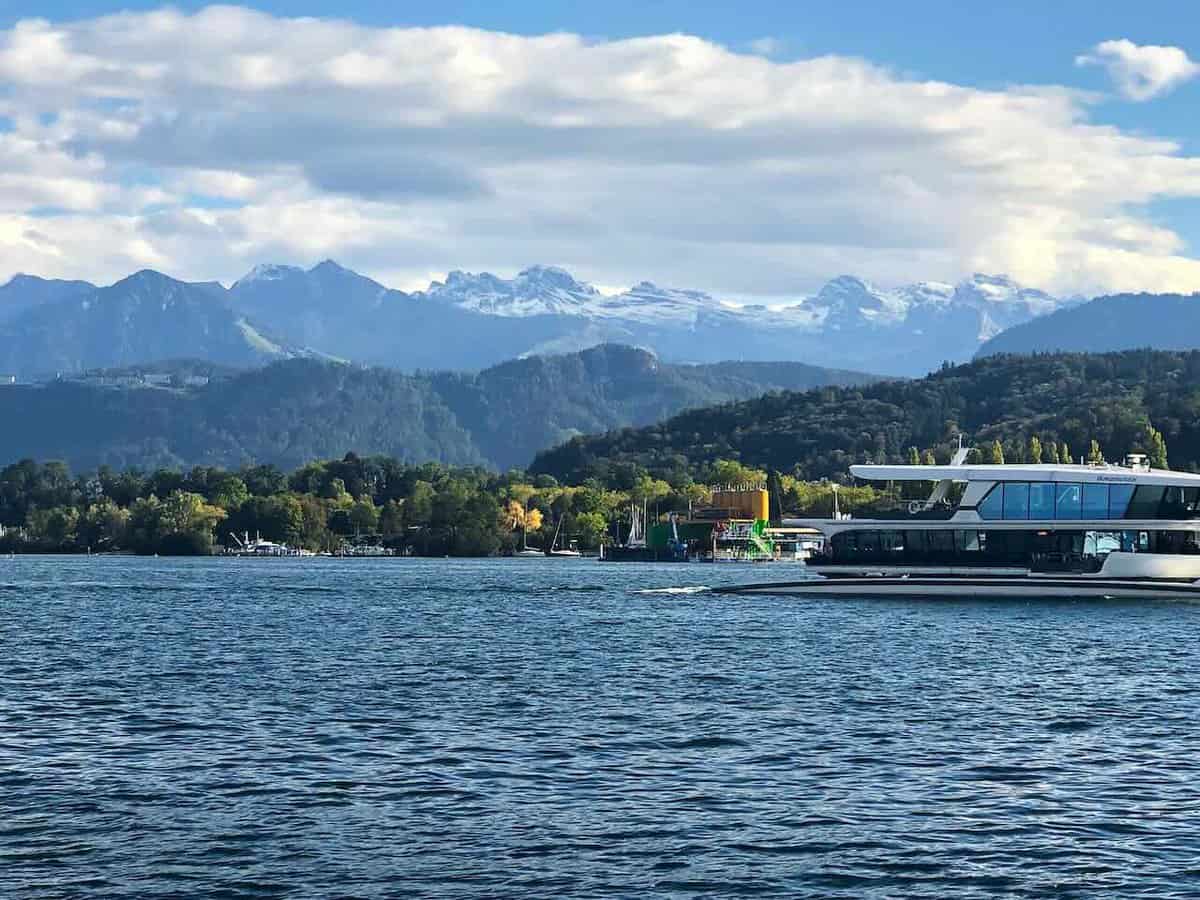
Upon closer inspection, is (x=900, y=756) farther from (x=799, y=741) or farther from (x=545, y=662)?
(x=545, y=662)

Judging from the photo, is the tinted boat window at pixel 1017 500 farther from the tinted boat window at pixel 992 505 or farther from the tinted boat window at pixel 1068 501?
the tinted boat window at pixel 1068 501

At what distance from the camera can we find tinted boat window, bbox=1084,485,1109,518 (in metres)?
102

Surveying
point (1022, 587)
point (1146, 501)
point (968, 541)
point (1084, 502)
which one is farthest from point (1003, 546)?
point (1146, 501)

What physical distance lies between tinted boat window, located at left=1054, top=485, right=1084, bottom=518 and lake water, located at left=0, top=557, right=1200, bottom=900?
65.8 ft

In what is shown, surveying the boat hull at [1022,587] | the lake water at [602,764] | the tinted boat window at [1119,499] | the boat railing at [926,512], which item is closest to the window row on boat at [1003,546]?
the boat railing at [926,512]

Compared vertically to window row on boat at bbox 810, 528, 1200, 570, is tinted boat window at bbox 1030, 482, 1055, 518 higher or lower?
higher

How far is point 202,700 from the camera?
54406 millimetres

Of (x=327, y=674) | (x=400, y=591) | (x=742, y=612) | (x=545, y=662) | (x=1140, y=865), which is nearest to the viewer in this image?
(x=1140, y=865)

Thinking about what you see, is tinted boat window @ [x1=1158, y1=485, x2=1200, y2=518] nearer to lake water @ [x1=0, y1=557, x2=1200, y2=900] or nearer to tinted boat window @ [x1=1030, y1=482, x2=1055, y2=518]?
tinted boat window @ [x1=1030, y1=482, x2=1055, y2=518]

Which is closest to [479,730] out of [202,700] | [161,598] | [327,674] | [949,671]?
[202,700]

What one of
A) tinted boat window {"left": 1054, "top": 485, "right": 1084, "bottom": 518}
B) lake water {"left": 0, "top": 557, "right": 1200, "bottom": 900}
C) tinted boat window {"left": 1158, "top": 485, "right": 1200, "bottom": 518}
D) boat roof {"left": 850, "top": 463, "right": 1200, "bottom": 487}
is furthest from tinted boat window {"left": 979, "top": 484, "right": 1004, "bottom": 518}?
lake water {"left": 0, "top": 557, "right": 1200, "bottom": 900}

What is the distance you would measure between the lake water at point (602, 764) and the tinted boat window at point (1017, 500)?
20582 mm

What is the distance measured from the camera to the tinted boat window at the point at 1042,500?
10275cm

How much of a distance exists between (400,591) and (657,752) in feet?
300
